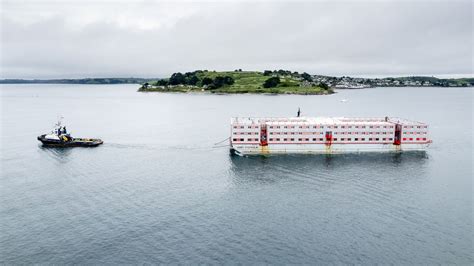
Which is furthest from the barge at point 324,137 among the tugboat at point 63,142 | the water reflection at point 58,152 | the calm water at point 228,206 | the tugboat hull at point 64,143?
the water reflection at point 58,152

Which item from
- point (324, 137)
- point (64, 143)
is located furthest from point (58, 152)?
point (324, 137)

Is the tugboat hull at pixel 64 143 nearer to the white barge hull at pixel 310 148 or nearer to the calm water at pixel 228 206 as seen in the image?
the calm water at pixel 228 206

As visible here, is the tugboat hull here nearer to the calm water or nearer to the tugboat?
the tugboat

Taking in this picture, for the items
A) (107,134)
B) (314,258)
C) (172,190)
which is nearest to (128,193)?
(172,190)

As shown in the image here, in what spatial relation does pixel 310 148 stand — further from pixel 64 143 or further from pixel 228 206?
pixel 64 143

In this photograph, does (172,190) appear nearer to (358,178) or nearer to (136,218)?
(136,218)
